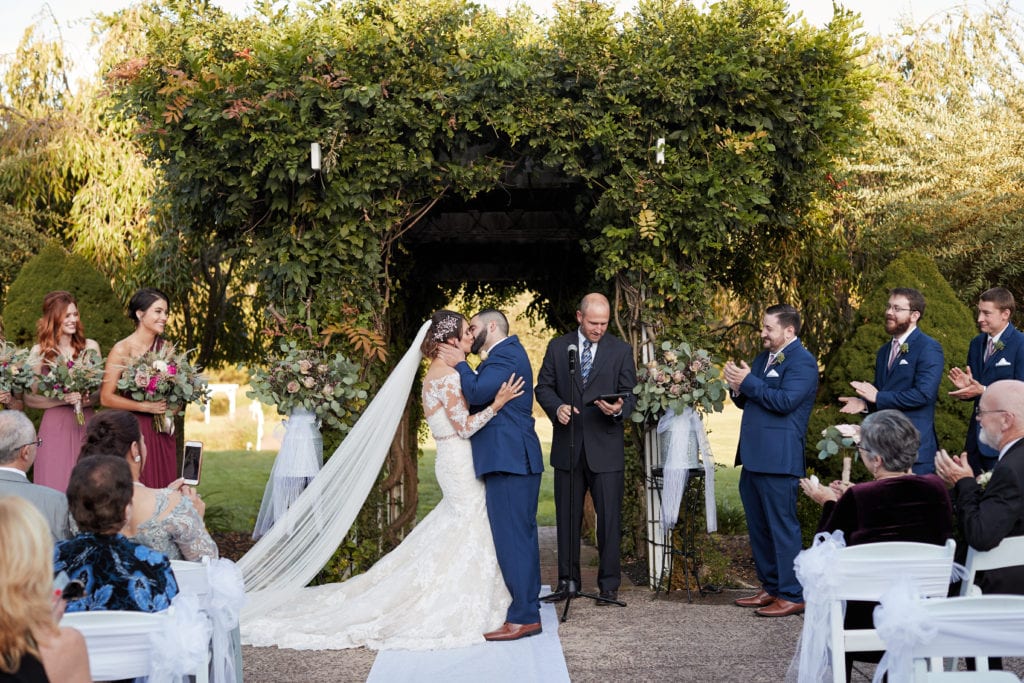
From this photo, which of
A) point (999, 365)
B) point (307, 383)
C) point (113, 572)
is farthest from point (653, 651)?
point (113, 572)

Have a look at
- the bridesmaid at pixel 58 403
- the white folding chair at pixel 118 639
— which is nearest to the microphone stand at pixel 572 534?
the bridesmaid at pixel 58 403

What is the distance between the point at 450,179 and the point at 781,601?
11.8 feet

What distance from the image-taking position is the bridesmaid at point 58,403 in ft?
21.3

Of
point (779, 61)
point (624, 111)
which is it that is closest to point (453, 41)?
point (624, 111)

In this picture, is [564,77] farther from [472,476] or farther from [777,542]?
[777,542]

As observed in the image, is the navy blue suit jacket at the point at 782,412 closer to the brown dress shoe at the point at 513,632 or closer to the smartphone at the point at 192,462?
the brown dress shoe at the point at 513,632

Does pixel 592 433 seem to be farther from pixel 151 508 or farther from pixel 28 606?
pixel 28 606

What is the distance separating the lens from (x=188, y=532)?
151 inches

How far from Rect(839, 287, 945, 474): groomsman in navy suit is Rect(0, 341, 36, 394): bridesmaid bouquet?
505cm

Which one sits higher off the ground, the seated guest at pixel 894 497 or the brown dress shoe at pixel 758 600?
the seated guest at pixel 894 497

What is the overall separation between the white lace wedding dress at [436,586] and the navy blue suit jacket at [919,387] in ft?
8.25

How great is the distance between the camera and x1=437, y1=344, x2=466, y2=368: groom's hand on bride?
6004 mm

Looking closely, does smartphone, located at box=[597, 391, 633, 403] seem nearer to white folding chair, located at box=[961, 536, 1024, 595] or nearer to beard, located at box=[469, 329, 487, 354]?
beard, located at box=[469, 329, 487, 354]

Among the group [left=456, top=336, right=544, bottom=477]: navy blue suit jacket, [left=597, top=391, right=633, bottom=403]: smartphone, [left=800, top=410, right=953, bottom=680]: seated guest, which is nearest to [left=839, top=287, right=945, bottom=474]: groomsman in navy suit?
[left=597, top=391, right=633, bottom=403]: smartphone
